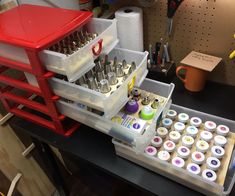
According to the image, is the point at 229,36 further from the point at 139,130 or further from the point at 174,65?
the point at 139,130

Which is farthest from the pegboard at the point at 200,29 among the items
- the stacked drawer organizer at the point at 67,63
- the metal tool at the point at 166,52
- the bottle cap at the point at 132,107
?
the bottle cap at the point at 132,107

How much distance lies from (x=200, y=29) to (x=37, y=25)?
596 mm

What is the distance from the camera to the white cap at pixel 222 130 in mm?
779

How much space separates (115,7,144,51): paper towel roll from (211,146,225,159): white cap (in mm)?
504

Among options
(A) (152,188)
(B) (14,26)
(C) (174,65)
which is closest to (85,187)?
(A) (152,188)

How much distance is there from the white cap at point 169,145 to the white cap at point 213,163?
107 mm

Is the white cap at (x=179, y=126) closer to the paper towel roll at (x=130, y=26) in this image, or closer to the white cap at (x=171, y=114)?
the white cap at (x=171, y=114)

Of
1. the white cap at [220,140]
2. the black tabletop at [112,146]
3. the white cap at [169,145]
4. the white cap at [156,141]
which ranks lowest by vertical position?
the black tabletop at [112,146]

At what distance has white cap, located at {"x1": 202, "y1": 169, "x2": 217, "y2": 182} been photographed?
2.19ft

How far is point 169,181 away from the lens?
715 millimetres

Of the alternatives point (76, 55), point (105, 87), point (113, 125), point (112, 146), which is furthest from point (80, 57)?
point (112, 146)

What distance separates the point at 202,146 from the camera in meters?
0.75

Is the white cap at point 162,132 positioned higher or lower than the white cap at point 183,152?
higher

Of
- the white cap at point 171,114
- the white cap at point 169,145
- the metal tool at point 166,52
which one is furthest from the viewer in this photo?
the metal tool at point 166,52
